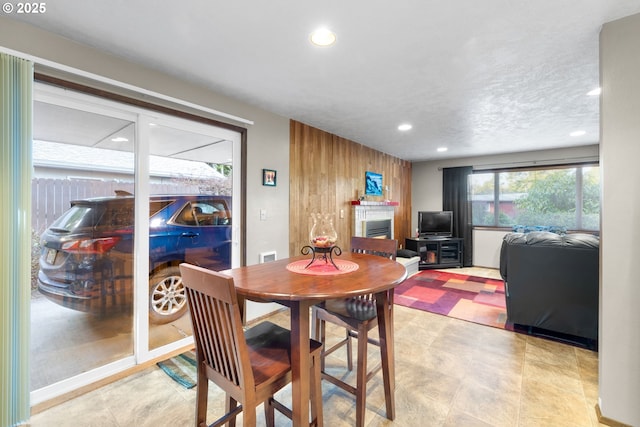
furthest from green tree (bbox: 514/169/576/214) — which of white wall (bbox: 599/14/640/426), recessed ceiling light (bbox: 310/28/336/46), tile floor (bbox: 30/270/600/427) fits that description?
recessed ceiling light (bbox: 310/28/336/46)

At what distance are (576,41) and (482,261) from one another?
4.91 m

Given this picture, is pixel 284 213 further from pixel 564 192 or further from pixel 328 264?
pixel 564 192

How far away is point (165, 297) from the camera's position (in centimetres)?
249

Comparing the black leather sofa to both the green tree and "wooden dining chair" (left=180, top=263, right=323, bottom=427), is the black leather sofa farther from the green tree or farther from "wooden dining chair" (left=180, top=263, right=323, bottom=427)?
the green tree

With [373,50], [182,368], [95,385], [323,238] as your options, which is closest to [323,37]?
[373,50]

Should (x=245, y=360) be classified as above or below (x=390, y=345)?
above

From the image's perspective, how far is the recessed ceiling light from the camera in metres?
1.74

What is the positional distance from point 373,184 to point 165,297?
376 centimetres

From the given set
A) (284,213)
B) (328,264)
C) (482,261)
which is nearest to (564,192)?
(482,261)

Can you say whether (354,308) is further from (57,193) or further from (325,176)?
(325,176)

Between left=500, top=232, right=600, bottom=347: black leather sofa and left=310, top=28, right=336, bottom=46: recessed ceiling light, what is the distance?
2.57 meters

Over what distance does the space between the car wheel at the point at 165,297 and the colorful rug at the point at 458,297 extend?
2629 millimetres

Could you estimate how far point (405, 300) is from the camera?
3840mm

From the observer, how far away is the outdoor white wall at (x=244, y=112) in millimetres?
1716
